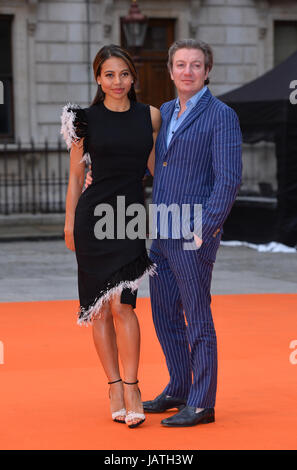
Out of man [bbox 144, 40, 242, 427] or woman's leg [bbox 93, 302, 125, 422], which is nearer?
man [bbox 144, 40, 242, 427]

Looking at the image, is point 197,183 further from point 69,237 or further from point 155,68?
point 155,68

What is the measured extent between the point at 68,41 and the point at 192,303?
50.8 ft

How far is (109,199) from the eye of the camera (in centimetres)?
475

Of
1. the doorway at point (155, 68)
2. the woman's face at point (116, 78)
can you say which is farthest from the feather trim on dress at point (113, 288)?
the doorway at point (155, 68)

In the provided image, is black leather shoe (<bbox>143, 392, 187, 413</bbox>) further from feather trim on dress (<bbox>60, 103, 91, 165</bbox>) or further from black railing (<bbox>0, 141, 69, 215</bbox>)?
black railing (<bbox>0, 141, 69, 215</bbox>)

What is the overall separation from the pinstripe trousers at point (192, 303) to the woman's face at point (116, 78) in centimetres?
77

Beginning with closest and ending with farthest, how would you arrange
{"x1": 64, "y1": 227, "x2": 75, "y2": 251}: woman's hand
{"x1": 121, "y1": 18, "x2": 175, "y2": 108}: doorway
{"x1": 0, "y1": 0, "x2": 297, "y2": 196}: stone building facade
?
{"x1": 64, "y1": 227, "x2": 75, "y2": 251}: woman's hand, {"x1": 0, "y1": 0, "x2": 297, "y2": 196}: stone building facade, {"x1": 121, "y1": 18, "x2": 175, "y2": 108}: doorway

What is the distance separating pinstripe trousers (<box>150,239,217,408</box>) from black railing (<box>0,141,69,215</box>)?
13556mm

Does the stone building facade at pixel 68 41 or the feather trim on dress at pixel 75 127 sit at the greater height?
the stone building facade at pixel 68 41

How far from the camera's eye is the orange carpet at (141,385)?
4.52m

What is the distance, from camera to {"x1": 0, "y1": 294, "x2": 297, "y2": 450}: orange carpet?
178 inches

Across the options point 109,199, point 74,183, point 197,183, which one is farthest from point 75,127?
point 197,183

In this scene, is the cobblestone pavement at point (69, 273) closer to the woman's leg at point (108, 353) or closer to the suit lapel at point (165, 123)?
the woman's leg at point (108, 353)

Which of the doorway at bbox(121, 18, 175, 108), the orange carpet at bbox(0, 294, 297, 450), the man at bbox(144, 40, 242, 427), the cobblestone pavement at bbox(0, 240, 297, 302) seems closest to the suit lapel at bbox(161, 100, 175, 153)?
the man at bbox(144, 40, 242, 427)
